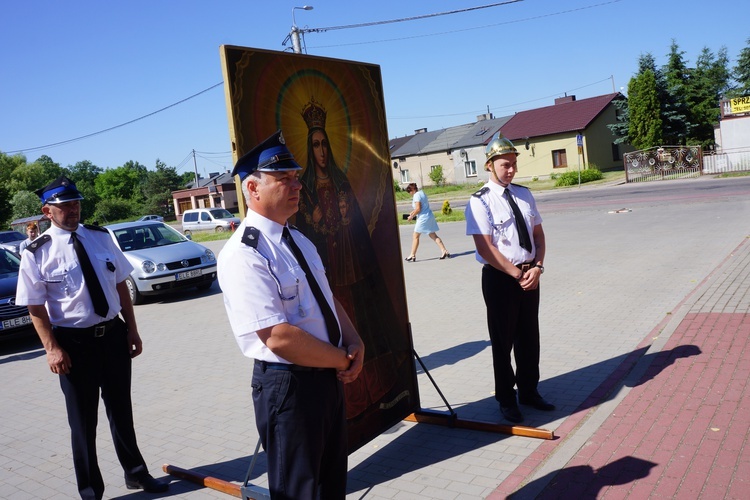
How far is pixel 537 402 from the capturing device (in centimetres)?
541

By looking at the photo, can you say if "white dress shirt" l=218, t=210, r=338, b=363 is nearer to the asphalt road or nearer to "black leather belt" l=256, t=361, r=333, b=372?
"black leather belt" l=256, t=361, r=333, b=372

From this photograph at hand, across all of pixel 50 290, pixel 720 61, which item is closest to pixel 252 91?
pixel 50 290

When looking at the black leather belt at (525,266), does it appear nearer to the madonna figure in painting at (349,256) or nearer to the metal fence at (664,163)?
the madonna figure in painting at (349,256)

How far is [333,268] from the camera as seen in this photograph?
174 inches

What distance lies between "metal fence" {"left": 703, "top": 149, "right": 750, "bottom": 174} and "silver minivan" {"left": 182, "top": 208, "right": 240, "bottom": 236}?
26898 mm

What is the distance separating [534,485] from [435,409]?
5.28 feet

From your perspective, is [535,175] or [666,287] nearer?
[666,287]

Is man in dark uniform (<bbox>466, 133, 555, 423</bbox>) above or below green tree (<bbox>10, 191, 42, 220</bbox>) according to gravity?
below

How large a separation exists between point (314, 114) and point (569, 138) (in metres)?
47.4

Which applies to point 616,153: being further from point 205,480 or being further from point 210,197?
point 205,480

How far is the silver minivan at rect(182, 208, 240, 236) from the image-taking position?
3603cm

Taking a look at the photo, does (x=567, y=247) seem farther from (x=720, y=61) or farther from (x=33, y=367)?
(x=720, y=61)

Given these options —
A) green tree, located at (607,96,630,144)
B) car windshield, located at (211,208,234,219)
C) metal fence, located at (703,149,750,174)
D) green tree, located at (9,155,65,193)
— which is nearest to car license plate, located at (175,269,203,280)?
car windshield, located at (211,208,234,219)


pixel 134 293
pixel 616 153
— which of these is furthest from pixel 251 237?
pixel 616 153
